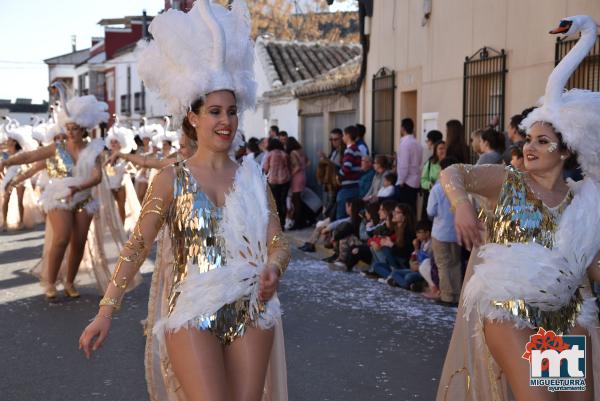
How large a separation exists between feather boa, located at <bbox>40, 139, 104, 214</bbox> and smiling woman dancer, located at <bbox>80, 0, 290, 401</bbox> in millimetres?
5196

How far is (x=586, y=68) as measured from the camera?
9305 mm

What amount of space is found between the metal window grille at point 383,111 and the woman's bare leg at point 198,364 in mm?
11826

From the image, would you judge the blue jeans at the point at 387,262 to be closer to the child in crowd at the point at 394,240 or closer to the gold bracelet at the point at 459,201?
the child in crowd at the point at 394,240

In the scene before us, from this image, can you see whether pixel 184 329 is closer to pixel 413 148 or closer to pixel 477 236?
pixel 477 236

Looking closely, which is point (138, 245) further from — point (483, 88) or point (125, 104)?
point (125, 104)

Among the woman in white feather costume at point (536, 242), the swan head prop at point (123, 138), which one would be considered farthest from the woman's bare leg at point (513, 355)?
the swan head prop at point (123, 138)

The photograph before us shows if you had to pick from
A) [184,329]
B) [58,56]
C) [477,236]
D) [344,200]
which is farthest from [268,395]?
[58,56]

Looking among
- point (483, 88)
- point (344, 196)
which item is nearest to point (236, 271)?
point (483, 88)

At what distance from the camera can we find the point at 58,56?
223 feet

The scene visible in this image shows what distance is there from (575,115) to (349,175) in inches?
358

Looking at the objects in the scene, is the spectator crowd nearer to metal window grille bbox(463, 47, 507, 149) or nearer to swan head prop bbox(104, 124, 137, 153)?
metal window grille bbox(463, 47, 507, 149)

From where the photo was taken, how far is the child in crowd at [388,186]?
1138 cm

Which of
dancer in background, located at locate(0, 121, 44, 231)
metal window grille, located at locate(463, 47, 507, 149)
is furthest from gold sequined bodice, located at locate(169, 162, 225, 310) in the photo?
dancer in background, located at locate(0, 121, 44, 231)

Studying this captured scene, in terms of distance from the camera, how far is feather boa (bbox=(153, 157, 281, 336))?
143 inches
